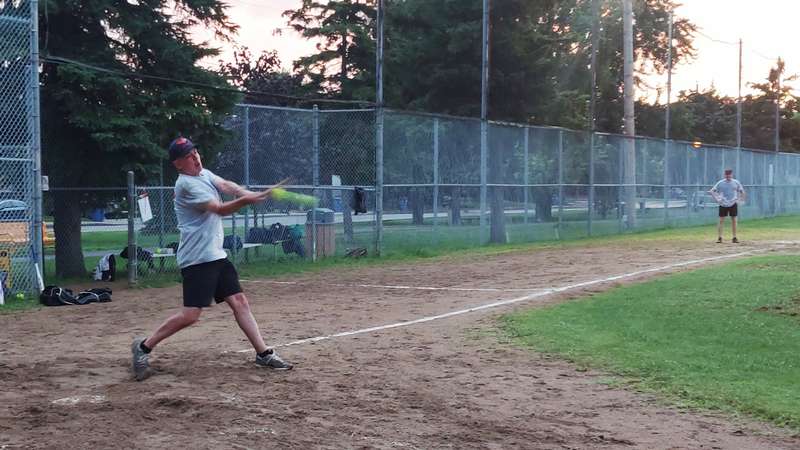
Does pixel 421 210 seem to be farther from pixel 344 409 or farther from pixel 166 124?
pixel 344 409

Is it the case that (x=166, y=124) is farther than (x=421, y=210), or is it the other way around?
(x=421, y=210)

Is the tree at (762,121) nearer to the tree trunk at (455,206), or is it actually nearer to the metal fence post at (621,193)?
the metal fence post at (621,193)

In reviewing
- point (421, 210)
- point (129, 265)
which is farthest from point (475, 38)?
point (129, 265)

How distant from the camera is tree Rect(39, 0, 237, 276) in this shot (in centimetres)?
1539

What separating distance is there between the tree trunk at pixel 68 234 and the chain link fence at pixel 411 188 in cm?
19

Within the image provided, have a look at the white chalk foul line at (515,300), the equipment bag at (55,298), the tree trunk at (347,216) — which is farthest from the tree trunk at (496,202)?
the equipment bag at (55,298)

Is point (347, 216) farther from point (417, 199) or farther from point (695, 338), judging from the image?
point (695, 338)

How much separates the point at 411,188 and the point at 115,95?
Answer: 26.7ft

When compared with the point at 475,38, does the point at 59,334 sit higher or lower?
lower

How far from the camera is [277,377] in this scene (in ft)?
24.0

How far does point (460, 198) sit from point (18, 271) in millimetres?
12599

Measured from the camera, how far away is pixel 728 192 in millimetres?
24016

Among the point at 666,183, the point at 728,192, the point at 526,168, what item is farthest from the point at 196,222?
the point at 666,183

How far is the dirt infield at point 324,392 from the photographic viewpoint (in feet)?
18.7
